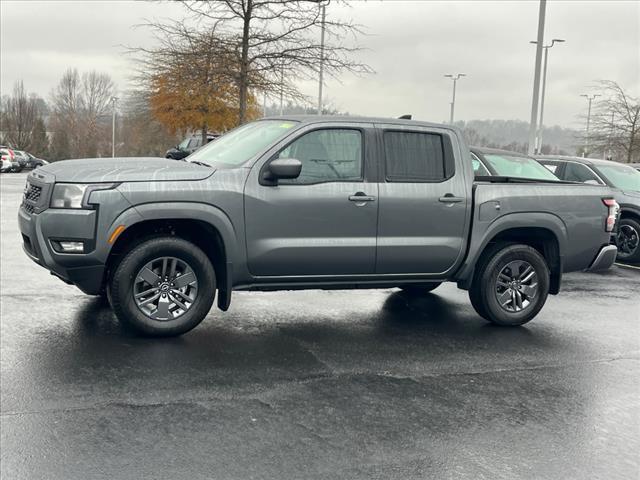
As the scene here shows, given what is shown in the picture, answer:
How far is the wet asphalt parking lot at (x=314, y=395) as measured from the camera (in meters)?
3.75

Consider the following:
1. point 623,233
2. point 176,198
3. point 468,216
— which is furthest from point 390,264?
point 623,233

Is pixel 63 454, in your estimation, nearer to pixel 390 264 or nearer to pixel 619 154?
pixel 390 264

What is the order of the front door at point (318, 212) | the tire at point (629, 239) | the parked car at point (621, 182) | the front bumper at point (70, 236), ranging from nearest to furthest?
the front bumper at point (70, 236)
the front door at point (318, 212)
the parked car at point (621, 182)
the tire at point (629, 239)

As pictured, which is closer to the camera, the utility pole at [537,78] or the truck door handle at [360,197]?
the truck door handle at [360,197]

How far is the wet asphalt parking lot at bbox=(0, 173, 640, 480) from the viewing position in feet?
12.3

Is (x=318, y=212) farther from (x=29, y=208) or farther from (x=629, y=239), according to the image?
(x=629, y=239)

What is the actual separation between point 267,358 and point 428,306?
283 centimetres

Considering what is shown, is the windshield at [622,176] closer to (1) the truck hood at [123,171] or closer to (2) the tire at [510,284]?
(2) the tire at [510,284]

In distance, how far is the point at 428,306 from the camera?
785cm

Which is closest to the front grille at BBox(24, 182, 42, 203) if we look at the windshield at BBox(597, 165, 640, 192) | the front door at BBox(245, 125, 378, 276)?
the front door at BBox(245, 125, 378, 276)

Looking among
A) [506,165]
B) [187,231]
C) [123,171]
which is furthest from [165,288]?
[506,165]

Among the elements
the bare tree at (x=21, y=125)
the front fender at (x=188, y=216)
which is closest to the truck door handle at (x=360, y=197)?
the front fender at (x=188, y=216)

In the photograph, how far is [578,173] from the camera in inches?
500

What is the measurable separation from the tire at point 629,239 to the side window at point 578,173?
0.90m
